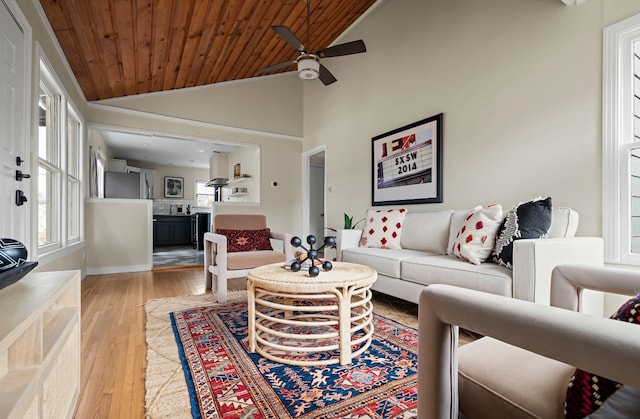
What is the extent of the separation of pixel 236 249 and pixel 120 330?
4.09 ft

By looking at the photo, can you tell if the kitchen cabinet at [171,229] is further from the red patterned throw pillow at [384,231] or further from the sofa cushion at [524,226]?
the sofa cushion at [524,226]

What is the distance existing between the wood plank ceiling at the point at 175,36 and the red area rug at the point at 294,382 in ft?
8.55

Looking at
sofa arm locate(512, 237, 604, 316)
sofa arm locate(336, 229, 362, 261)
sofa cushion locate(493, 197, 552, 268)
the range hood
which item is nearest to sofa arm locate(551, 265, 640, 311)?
sofa arm locate(512, 237, 604, 316)

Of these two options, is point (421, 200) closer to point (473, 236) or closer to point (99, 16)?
point (473, 236)

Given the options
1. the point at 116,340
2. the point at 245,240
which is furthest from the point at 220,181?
the point at 116,340

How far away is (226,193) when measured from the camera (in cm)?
789

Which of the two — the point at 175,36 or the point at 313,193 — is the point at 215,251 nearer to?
the point at 175,36

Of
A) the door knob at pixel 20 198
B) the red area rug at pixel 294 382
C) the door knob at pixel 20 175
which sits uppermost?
the door knob at pixel 20 175

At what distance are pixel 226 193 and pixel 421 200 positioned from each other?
5.66m

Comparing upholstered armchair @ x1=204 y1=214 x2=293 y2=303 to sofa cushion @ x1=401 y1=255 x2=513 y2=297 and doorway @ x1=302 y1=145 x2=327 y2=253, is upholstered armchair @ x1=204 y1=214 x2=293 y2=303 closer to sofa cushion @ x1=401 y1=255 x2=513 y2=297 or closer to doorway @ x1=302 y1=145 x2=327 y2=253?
sofa cushion @ x1=401 y1=255 x2=513 y2=297

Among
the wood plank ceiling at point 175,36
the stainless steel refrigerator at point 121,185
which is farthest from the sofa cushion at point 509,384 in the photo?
the stainless steel refrigerator at point 121,185

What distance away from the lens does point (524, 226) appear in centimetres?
198

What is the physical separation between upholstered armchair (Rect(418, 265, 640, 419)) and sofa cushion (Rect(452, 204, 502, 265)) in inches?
49.6

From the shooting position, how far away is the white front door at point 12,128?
1.77m
